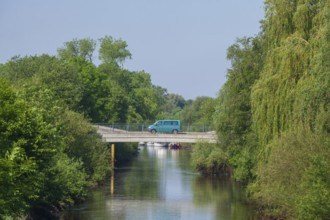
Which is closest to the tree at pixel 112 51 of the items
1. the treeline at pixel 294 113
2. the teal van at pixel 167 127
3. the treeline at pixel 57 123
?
the treeline at pixel 57 123

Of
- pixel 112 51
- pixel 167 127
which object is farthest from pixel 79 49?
pixel 167 127

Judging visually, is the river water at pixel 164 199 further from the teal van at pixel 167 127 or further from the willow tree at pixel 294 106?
the teal van at pixel 167 127

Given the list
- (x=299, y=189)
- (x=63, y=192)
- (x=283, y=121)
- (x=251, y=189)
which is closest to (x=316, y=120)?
(x=299, y=189)

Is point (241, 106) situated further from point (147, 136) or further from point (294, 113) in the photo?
point (147, 136)

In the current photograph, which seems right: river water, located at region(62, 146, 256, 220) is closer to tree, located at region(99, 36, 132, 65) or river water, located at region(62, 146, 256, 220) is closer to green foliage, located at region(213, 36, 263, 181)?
green foliage, located at region(213, 36, 263, 181)

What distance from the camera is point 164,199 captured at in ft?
165

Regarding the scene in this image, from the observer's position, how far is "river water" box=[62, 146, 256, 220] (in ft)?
138

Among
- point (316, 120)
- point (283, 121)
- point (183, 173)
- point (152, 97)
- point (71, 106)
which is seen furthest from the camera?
point (152, 97)

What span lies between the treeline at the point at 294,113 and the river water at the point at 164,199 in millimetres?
3090

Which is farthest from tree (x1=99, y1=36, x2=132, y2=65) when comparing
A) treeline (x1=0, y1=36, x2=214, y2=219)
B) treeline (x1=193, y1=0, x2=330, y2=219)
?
treeline (x1=193, y1=0, x2=330, y2=219)

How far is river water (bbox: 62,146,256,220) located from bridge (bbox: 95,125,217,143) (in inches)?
136

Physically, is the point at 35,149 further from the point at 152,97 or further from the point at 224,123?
the point at 152,97

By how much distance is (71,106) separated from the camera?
6594cm

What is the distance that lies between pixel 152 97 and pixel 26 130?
97.8 metres
